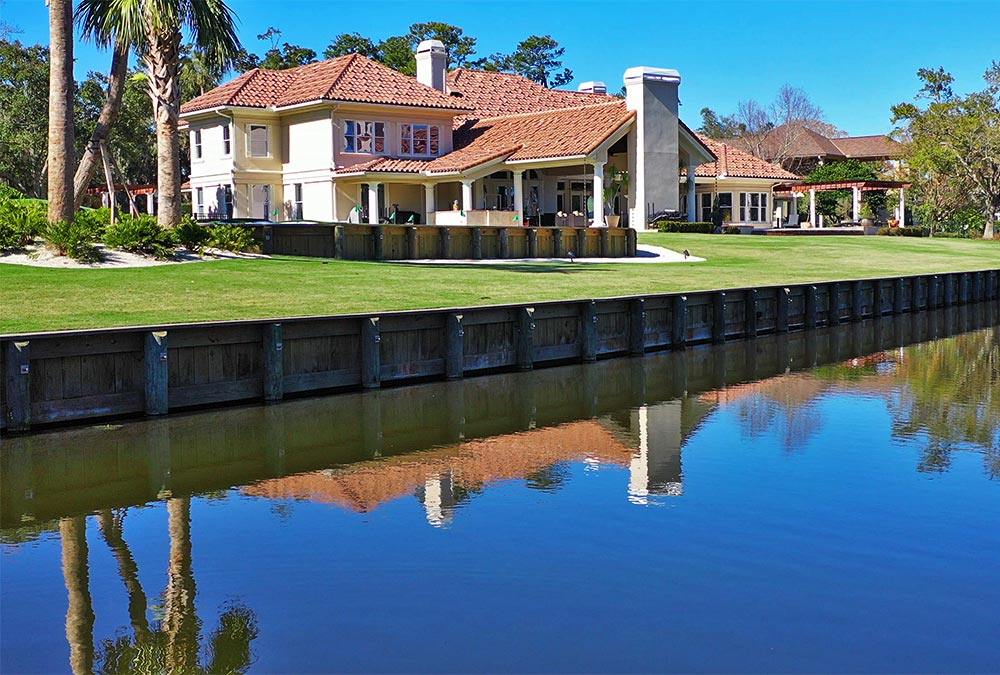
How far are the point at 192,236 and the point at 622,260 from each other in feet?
58.2

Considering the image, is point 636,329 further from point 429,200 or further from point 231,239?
point 429,200

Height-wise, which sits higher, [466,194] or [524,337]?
[466,194]

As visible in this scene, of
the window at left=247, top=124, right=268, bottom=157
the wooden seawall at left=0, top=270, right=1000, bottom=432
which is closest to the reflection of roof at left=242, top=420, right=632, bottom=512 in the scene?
the wooden seawall at left=0, top=270, right=1000, bottom=432

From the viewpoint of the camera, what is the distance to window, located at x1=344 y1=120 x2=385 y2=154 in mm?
57906

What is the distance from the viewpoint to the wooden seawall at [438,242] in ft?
126

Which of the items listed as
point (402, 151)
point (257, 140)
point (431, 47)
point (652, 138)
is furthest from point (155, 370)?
point (431, 47)

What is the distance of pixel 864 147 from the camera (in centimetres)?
13088

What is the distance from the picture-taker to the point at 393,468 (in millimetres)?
15836

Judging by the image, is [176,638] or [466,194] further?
[466,194]

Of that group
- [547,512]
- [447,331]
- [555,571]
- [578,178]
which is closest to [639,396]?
[447,331]

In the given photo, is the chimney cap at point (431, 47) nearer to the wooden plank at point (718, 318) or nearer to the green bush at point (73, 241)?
the green bush at point (73, 241)

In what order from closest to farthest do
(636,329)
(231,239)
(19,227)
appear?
(636,329), (19,227), (231,239)

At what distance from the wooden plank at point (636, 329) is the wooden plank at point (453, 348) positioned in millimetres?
5908

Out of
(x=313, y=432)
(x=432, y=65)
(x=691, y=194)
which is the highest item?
(x=432, y=65)
